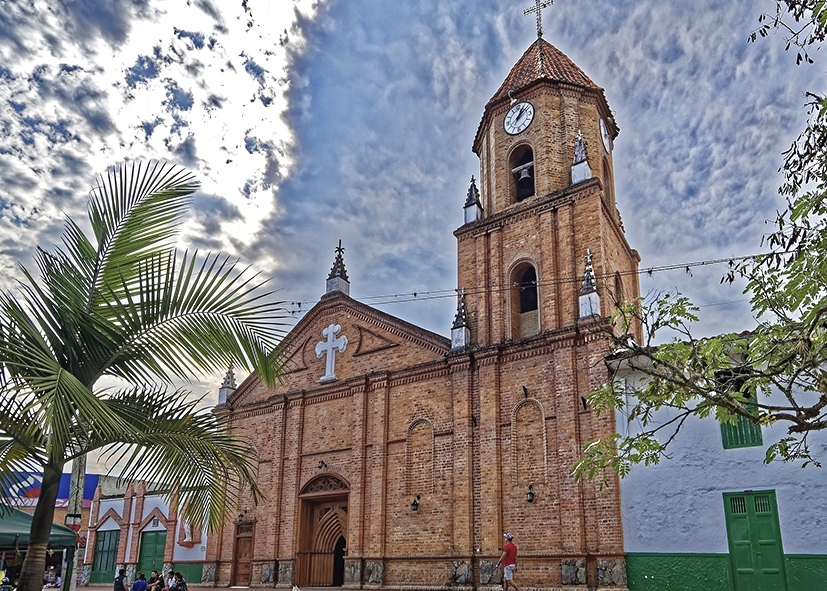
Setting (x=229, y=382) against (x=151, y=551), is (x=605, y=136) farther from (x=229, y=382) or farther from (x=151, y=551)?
(x=151, y=551)

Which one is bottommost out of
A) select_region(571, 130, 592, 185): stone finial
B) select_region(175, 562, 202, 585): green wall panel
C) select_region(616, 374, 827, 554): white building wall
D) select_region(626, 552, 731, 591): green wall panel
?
select_region(175, 562, 202, 585): green wall panel

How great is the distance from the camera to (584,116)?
70.7ft

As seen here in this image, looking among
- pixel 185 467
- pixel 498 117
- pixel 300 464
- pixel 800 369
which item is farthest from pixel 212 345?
pixel 498 117

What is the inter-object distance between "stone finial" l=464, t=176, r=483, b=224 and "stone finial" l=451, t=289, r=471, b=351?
2961 mm

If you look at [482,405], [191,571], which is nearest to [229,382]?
[191,571]

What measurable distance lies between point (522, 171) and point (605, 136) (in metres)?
3.41

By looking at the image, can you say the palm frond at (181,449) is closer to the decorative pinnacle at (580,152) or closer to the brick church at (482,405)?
the brick church at (482,405)

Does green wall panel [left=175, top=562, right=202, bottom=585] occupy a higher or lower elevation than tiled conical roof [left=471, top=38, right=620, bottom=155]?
lower

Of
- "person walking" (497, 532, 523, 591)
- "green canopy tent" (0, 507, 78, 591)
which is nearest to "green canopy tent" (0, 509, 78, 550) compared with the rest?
"green canopy tent" (0, 507, 78, 591)

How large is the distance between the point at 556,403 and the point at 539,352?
4.81ft

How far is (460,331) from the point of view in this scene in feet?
64.8

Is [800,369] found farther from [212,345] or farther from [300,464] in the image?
[300,464]

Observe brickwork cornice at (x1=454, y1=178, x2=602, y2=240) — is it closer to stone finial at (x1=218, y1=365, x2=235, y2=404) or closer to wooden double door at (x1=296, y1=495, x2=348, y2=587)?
wooden double door at (x1=296, y1=495, x2=348, y2=587)

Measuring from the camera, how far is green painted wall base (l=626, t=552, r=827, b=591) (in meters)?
13.4
